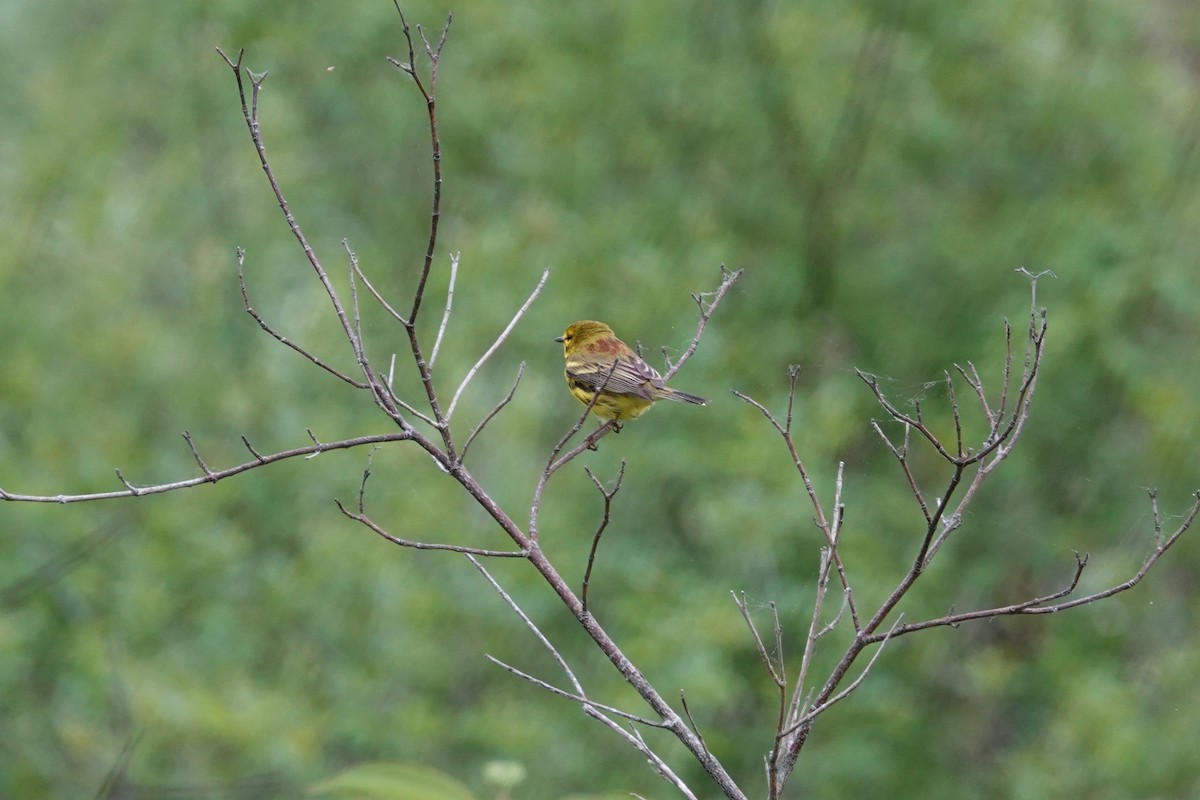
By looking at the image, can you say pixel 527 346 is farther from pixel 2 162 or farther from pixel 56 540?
pixel 2 162

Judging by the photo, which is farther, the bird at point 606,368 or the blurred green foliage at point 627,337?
the blurred green foliage at point 627,337

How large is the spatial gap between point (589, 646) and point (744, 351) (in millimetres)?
2560

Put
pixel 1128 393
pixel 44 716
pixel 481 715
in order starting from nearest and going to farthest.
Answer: pixel 44 716
pixel 481 715
pixel 1128 393

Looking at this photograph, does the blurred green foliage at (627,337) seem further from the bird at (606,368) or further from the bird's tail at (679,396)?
the bird at (606,368)

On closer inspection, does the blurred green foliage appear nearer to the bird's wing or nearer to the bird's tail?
the bird's tail

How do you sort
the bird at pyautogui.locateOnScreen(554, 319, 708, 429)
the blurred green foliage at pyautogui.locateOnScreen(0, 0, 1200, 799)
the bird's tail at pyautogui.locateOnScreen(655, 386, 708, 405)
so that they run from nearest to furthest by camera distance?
the bird at pyautogui.locateOnScreen(554, 319, 708, 429)
the bird's tail at pyautogui.locateOnScreen(655, 386, 708, 405)
the blurred green foliage at pyautogui.locateOnScreen(0, 0, 1200, 799)

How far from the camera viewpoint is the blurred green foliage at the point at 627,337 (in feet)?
31.4

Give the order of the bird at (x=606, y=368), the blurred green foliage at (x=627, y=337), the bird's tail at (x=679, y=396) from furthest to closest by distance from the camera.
A: the blurred green foliage at (x=627, y=337) → the bird's tail at (x=679, y=396) → the bird at (x=606, y=368)

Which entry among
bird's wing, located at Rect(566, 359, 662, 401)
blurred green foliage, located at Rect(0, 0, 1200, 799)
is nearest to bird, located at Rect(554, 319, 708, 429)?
bird's wing, located at Rect(566, 359, 662, 401)

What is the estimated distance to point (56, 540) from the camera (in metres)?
9.12

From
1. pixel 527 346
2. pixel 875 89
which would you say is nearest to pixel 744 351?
pixel 527 346

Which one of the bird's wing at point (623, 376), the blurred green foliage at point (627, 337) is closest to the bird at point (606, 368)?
the bird's wing at point (623, 376)

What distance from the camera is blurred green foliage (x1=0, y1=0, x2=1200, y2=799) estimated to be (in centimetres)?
958

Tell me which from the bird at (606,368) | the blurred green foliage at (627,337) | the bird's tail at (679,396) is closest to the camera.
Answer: the bird at (606,368)
